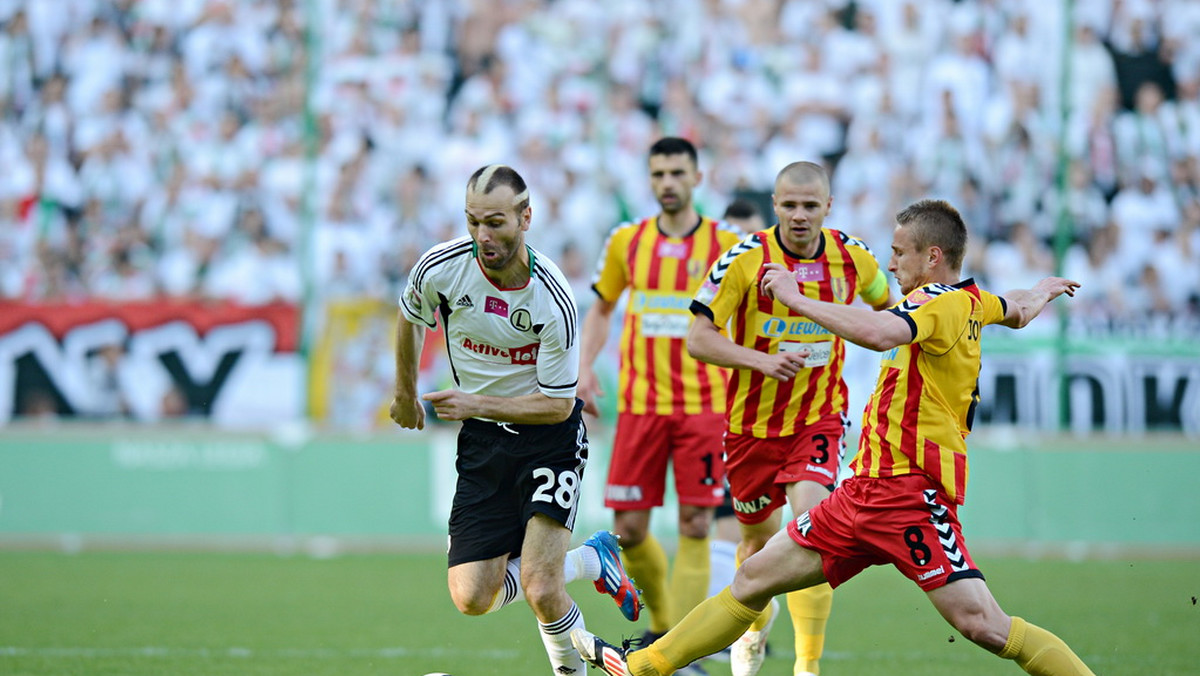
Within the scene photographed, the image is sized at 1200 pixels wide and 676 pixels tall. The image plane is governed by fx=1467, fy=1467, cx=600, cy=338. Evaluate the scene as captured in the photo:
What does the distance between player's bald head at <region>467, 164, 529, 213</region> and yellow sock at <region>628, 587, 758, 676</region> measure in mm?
1786

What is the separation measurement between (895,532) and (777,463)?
4.67 feet

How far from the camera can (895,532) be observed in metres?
5.51

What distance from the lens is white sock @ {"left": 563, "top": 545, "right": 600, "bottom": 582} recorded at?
666 cm

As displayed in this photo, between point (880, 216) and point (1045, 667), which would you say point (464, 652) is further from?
point (880, 216)

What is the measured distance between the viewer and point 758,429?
6914mm

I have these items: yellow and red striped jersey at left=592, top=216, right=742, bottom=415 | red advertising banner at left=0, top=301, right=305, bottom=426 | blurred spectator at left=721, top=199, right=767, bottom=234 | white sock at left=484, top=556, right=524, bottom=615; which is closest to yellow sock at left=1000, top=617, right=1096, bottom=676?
white sock at left=484, top=556, right=524, bottom=615

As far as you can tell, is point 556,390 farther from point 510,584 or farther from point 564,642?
point 564,642

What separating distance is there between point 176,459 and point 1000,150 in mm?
9352

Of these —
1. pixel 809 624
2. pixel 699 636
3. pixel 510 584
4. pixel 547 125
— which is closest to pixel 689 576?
pixel 809 624

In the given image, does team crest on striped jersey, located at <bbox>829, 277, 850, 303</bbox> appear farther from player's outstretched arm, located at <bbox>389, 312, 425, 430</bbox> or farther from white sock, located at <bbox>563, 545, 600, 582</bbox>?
player's outstretched arm, located at <bbox>389, 312, 425, 430</bbox>

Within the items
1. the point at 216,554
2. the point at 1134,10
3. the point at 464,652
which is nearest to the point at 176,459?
the point at 216,554

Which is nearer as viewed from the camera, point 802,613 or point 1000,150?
point 802,613

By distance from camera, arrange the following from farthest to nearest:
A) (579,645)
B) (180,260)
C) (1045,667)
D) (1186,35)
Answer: (1186,35)
(180,260)
(579,645)
(1045,667)

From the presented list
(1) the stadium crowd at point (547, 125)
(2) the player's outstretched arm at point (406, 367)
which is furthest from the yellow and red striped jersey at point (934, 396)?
(1) the stadium crowd at point (547, 125)
